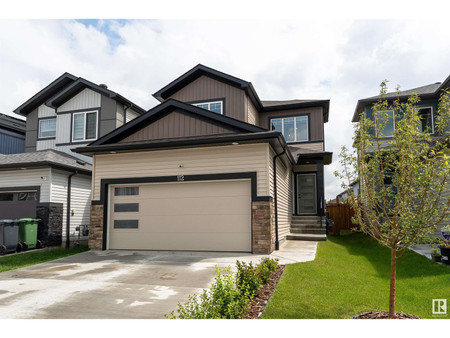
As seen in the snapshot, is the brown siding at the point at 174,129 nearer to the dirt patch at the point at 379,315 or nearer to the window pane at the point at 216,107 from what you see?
the window pane at the point at 216,107

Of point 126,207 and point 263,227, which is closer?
point 263,227

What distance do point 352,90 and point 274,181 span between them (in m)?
3.67

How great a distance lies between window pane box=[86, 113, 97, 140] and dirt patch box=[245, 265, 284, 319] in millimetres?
12416

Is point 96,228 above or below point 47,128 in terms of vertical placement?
below

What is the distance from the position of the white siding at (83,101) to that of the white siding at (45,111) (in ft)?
2.81

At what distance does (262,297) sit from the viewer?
576 cm

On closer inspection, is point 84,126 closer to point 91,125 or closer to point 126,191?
point 91,125

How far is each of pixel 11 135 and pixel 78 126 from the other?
17.8 ft

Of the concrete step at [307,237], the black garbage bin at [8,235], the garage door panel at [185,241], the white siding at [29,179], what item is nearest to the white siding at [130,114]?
the white siding at [29,179]

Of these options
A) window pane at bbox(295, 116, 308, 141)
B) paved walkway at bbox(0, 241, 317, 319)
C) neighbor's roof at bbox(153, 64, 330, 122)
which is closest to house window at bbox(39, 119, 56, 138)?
neighbor's roof at bbox(153, 64, 330, 122)

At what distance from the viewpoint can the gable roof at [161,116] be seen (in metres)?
10.6

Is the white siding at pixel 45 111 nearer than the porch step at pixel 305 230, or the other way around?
the porch step at pixel 305 230

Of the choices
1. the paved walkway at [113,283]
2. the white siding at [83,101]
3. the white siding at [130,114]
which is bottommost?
the paved walkway at [113,283]

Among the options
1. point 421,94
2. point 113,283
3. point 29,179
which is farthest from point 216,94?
point 113,283
